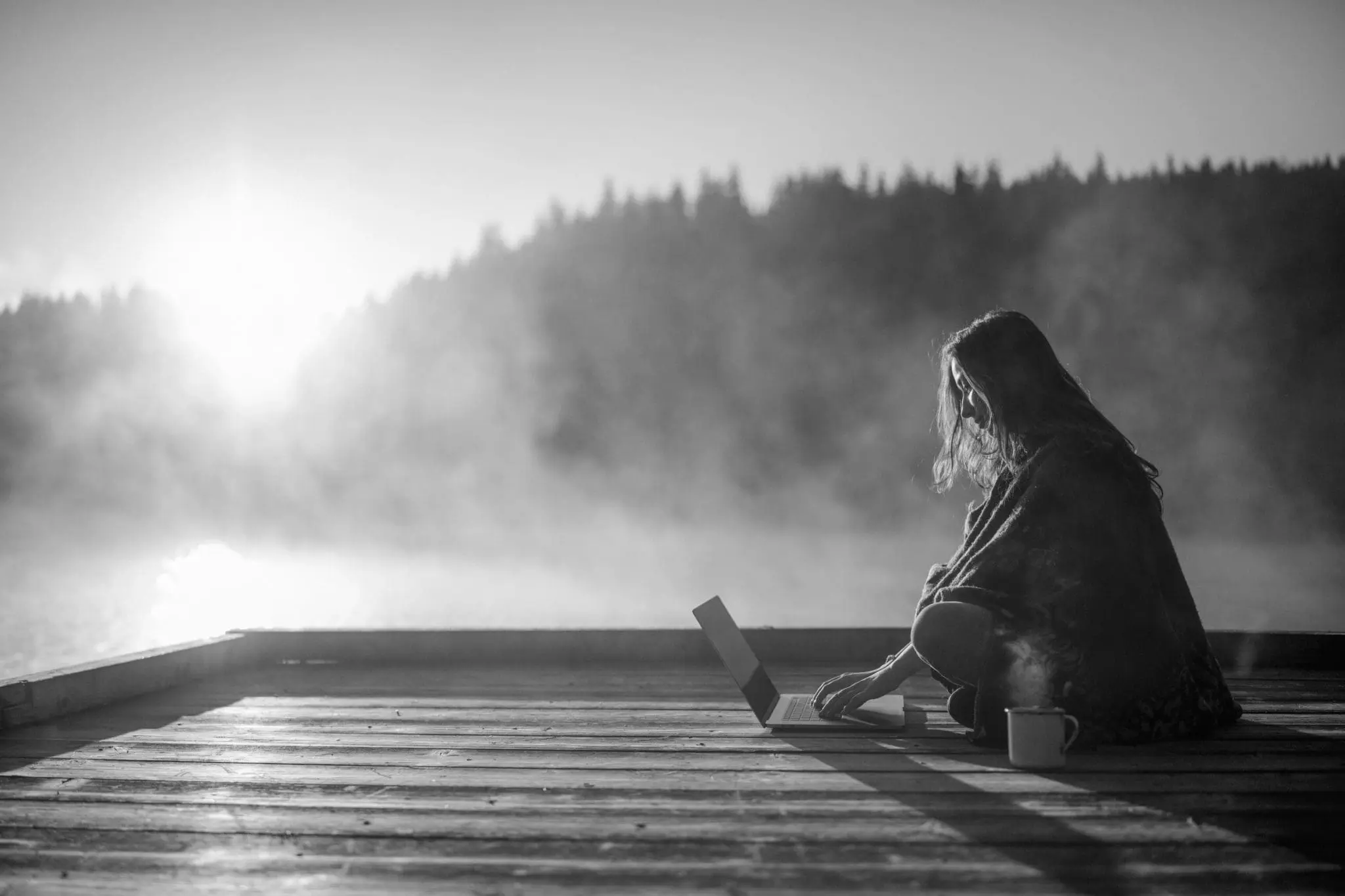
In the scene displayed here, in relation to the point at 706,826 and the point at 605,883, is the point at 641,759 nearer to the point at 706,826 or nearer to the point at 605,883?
the point at 706,826

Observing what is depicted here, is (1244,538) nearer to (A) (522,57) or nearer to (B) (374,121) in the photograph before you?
(A) (522,57)

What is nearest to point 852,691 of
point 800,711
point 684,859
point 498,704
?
point 800,711

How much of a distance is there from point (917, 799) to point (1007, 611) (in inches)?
22.3

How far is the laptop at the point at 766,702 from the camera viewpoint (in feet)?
7.94

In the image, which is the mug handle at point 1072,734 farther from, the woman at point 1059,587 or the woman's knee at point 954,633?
the woman's knee at point 954,633

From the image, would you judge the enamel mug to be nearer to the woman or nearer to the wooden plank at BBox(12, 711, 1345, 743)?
the woman

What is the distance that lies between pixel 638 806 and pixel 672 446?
32.5m

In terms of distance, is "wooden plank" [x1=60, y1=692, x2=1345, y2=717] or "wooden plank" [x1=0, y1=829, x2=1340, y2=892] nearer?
"wooden plank" [x1=0, y1=829, x2=1340, y2=892]

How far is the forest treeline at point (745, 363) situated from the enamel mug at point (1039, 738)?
1731cm

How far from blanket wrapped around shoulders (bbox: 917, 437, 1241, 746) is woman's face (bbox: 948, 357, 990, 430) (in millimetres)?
207

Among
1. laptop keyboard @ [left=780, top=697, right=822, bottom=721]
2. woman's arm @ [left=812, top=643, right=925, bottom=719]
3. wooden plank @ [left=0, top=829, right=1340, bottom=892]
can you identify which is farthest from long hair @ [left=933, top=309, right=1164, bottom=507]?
wooden plank @ [left=0, top=829, right=1340, bottom=892]

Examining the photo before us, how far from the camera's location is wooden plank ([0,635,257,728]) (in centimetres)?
262

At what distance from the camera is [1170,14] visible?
2239 centimetres

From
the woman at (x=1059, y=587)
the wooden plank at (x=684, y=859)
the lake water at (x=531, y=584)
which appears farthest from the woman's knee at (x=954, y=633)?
the lake water at (x=531, y=584)
